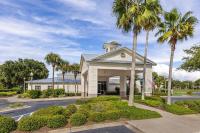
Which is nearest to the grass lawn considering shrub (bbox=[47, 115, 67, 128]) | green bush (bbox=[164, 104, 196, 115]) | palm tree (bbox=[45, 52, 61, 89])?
green bush (bbox=[164, 104, 196, 115])

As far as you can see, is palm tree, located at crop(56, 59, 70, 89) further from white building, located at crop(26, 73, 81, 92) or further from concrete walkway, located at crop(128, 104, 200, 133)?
concrete walkway, located at crop(128, 104, 200, 133)

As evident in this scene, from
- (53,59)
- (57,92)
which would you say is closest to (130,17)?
(57,92)

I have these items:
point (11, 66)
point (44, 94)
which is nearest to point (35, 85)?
point (44, 94)

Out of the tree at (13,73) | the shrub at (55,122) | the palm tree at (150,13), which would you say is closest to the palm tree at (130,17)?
the palm tree at (150,13)

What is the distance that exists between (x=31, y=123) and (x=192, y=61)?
16210mm

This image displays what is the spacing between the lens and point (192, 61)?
22484 mm

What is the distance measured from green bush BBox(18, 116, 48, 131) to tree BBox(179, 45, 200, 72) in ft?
50.8

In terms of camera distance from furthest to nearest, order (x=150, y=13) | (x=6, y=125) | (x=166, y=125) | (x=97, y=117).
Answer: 1. (x=150, y=13)
2. (x=97, y=117)
3. (x=166, y=125)
4. (x=6, y=125)

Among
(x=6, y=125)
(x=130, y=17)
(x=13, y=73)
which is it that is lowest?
(x=6, y=125)

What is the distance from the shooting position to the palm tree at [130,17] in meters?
20.7

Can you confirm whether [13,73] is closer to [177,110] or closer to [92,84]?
[92,84]

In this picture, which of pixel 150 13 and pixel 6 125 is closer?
pixel 6 125

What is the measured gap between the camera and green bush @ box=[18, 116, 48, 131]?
42.6 ft

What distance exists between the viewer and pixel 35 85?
5434 cm
